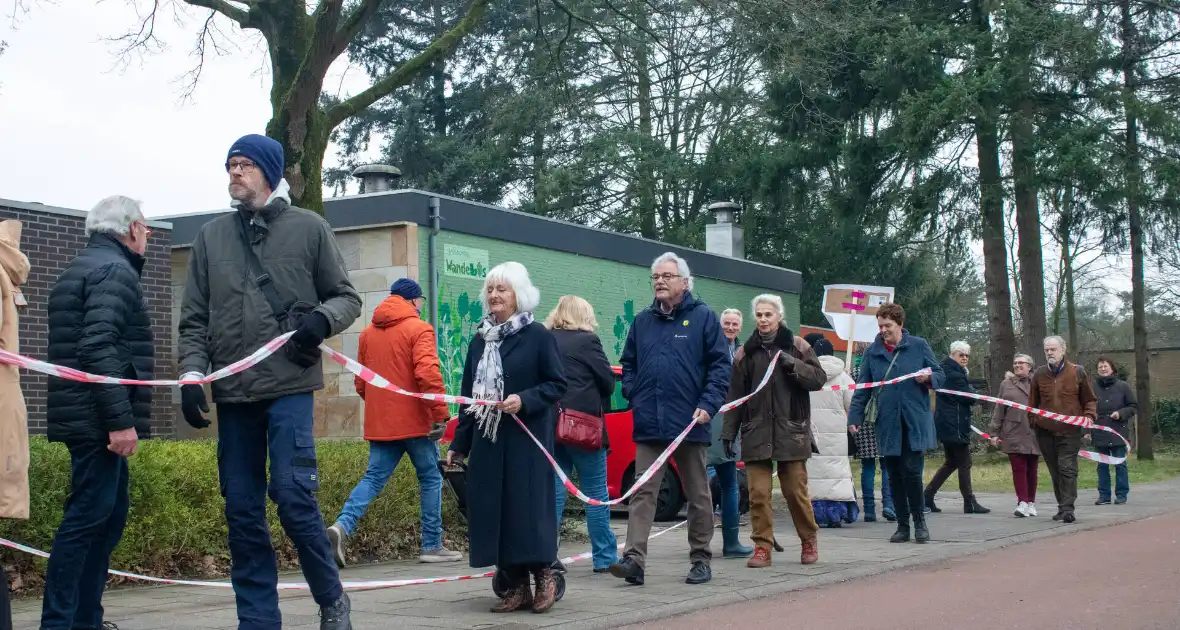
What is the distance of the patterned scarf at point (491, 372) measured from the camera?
686cm

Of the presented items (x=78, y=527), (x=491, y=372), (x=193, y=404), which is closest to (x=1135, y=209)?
(x=491, y=372)

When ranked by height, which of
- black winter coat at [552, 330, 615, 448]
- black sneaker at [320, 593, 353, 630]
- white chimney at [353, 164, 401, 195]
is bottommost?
black sneaker at [320, 593, 353, 630]

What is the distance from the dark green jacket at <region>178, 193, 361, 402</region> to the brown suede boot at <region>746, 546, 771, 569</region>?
439 centimetres

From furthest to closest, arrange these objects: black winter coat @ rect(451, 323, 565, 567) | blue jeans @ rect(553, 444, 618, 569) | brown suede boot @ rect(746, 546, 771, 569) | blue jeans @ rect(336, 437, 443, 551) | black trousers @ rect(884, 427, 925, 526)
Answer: black trousers @ rect(884, 427, 925, 526), brown suede boot @ rect(746, 546, 771, 569), blue jeans @ rect(336, 437, 443, 551), blue jeans @ rect(553, 444, 618, 569), black winter coat @ rect(451, 323, 565, 567)

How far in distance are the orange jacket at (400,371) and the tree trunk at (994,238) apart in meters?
15.9

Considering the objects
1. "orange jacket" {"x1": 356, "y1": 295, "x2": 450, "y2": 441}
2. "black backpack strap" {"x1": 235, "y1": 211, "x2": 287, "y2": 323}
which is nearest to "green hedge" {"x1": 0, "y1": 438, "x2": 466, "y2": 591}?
"orange jacket" {"x1": 356, "y1": 295, "x2": 450, "y2": 441}

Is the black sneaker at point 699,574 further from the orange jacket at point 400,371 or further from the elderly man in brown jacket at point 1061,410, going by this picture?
the elderly man in brown jacket at point 1061,410

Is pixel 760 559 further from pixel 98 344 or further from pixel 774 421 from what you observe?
pixel 98 344

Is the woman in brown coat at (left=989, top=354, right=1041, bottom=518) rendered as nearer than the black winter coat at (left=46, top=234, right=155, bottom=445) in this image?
No

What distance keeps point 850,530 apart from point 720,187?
21.2m

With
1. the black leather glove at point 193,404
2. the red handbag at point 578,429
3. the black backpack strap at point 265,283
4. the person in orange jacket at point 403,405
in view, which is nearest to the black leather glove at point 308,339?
the black backpack strap at point 265,283

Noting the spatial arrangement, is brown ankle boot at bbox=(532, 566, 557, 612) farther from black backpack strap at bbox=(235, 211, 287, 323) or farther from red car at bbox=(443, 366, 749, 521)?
red car at bbox=(443, 366, 749, 521)

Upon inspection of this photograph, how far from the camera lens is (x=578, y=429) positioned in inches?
320

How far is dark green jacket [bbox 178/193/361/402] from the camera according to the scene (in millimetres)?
5301
